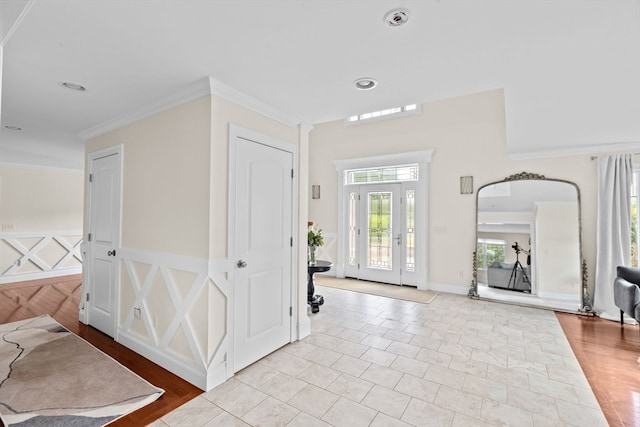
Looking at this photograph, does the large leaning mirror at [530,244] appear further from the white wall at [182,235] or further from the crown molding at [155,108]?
the crown molding at [155,108]

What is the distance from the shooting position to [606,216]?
4.18 meters

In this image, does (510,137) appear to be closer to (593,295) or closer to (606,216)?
(606,216)

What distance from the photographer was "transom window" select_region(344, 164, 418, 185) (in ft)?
19.3

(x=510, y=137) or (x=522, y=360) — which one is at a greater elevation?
(x=510, y=137)

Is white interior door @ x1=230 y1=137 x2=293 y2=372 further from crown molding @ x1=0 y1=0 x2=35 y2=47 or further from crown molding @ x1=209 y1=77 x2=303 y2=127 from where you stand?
crown molding @ x1=0 y1=0 x2=35 y2=47

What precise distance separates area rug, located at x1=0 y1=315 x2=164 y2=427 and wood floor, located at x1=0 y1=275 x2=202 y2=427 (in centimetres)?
8

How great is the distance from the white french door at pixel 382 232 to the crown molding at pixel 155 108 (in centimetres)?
439

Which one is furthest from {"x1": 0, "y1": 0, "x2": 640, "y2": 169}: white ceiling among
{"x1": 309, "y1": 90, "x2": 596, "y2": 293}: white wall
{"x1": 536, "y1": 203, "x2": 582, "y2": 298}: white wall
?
{"x1": 536, "y1": 203, "x2": 582, "y2": 298}: white wall

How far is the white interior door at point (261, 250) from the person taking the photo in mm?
2605

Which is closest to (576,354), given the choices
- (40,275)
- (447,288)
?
(447,288)

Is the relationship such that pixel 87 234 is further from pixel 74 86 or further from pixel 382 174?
pixel 382 174

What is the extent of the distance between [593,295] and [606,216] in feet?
3.82

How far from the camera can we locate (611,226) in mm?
4137

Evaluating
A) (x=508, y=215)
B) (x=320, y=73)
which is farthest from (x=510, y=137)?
(x=320, y=73)
